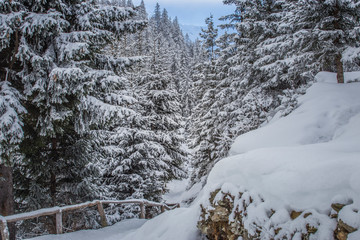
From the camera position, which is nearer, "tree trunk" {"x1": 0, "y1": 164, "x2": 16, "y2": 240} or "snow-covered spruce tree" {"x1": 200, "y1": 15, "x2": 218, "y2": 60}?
"tree trunk" {"x1": 0, "y1": 164, "x2": 16, "y2": 240}

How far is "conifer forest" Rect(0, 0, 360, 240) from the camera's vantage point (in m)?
3.48

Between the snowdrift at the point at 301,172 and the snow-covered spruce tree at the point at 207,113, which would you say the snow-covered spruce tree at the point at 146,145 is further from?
the snowdrift at the point at 301,172

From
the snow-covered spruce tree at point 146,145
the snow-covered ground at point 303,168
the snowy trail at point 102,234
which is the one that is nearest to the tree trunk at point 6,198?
the snowy trail at point 102,234

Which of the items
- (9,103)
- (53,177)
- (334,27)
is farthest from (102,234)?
(334,27)

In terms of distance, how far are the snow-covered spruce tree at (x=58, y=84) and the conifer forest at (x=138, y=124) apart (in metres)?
0.04

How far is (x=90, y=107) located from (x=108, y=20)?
3.45 meters

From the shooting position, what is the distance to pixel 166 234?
5.64m

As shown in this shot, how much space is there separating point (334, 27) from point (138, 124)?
35.7 ft

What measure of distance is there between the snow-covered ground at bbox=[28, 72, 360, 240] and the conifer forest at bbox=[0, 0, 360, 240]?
22 millimetres

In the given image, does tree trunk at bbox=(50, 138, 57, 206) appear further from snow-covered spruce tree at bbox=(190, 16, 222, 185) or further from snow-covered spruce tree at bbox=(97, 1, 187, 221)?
snow-covered spruce tree at bbox=(190, 16, 222, 185)

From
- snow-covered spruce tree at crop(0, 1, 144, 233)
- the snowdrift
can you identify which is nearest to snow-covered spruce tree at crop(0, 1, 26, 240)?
snow-covered spruce tree at crop(0, 1, 144, 233)

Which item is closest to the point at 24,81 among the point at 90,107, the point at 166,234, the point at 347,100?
the point at 90,107

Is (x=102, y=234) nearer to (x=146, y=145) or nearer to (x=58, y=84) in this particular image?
(x=58, y=84)

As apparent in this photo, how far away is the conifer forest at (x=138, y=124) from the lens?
11.4 ft
